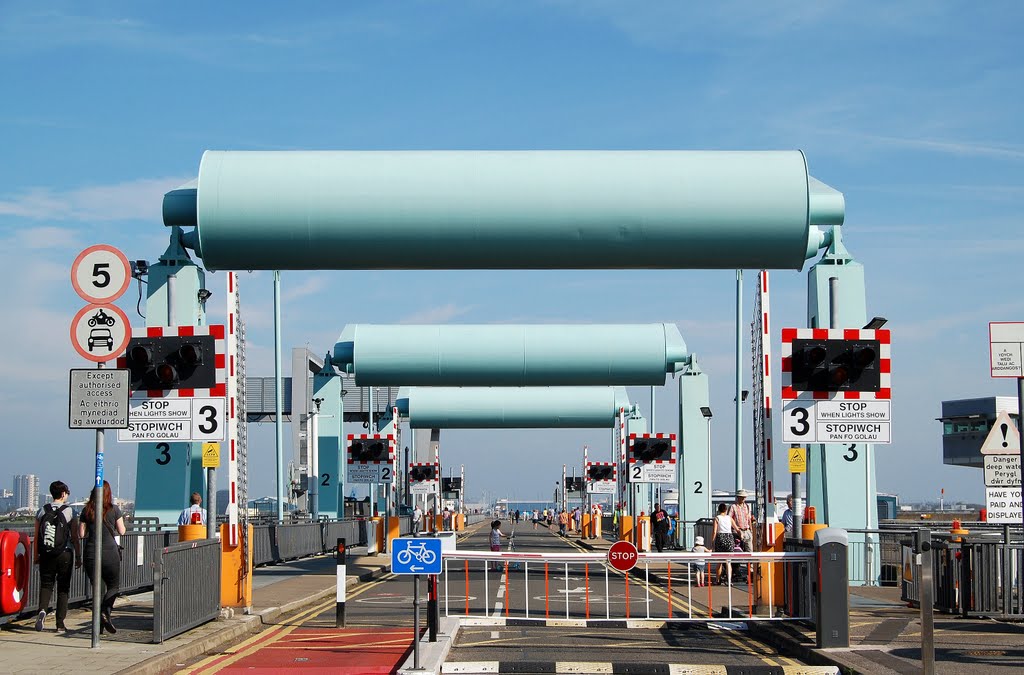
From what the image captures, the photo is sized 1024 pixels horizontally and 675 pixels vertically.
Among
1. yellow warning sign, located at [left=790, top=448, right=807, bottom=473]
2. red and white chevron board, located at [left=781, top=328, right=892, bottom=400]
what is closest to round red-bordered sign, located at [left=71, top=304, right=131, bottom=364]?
red and white chevron board, located at [left=781, top=328, right=892, bottom=400]

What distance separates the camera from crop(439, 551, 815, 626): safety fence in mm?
→ 17109

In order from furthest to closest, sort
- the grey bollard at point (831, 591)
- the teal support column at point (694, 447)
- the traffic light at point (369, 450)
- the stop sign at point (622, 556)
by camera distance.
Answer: the traffic light at point (369, 450) → the teal support column at point (694, 447) → the stop sign at point (622, 556) → the grey bollard at point (831, 591)

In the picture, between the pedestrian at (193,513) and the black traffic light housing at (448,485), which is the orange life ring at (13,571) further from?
the black traffic light housing at (448,485)

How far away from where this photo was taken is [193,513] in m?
21.1

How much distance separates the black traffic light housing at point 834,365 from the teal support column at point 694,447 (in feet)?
66.1

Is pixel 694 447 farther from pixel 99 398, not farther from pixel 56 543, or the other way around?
pixel 99 398

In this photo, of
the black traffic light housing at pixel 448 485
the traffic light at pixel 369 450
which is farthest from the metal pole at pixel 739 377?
the black traffic light housing at pixel 448 485

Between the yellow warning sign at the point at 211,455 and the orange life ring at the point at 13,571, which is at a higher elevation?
the yellow warning sign at the point at 211,455

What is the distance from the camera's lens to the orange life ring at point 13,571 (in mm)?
14922

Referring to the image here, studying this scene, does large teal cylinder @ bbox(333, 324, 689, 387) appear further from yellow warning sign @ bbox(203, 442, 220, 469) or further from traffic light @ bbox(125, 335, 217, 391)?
traffic light @ bbox(125, 335, 217, 391)

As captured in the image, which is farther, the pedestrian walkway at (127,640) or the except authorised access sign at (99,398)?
the except authorised access sign at (99,398)

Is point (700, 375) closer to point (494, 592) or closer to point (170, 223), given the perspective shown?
point (494, 592)

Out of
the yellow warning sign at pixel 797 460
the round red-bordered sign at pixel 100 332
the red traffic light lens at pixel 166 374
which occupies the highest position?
the round red-bordered sign at pixel 100 332

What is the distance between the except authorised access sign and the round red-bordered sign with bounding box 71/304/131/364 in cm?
19
